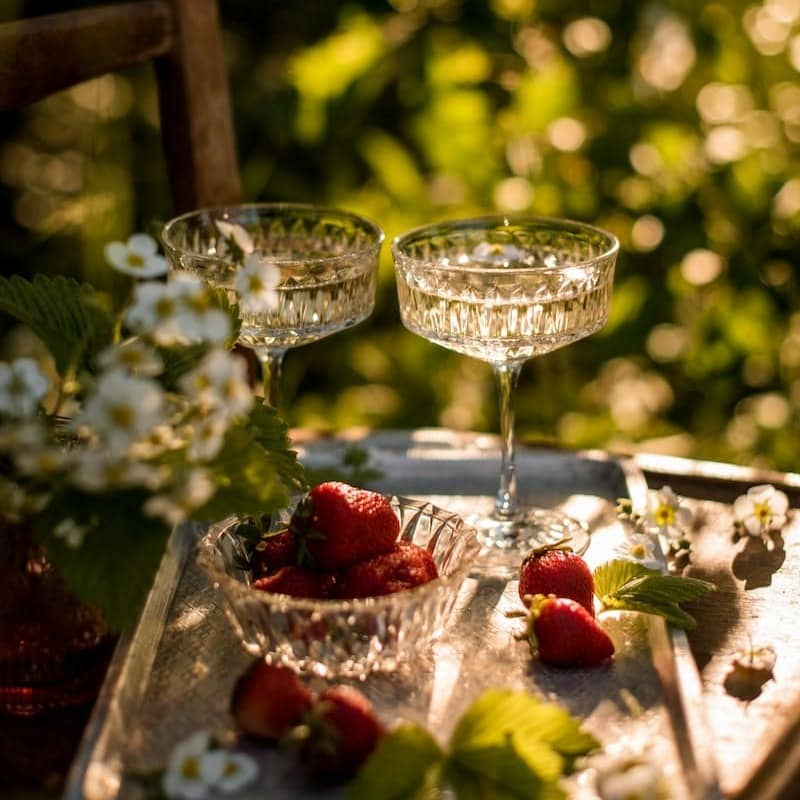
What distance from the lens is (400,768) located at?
73cm

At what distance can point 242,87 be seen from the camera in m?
2.15

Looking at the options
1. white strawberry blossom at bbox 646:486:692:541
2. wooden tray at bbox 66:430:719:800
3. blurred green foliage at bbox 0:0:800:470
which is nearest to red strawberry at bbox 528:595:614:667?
wooden tray at bbox 66:430:719:800

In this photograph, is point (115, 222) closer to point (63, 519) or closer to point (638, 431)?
point (638, 431)

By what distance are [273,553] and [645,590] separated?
289 millimetres

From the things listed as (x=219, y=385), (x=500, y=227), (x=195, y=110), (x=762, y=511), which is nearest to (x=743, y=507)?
(x=762, y=511)

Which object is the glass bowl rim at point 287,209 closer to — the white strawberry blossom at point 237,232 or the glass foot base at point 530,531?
the white strawberry blossom at point 237,232

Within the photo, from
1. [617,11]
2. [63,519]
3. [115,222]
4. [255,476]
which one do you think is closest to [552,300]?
[255,476]

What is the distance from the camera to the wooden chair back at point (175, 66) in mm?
1214

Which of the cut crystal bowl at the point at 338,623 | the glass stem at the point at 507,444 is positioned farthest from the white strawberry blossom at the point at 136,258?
the glass stem at the point at 507,444

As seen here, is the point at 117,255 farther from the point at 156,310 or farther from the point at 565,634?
the point at 565,634

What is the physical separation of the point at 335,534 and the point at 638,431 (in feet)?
4.03

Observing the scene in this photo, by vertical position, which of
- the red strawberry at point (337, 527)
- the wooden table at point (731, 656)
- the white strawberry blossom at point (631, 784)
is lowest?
the wooden table at point (731, 656)

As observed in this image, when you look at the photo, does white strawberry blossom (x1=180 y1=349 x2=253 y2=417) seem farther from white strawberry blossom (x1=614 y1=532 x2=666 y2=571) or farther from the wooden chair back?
the wooden chair back

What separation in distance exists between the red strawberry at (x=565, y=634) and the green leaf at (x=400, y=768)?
171 mm
